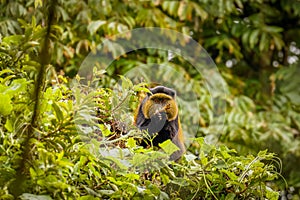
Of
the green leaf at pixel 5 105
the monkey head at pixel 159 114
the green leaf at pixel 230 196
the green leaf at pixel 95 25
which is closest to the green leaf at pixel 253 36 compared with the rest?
the green leaf at pixel 95 25

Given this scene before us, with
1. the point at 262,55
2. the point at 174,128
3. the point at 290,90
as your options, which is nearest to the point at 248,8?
the point at 262,55

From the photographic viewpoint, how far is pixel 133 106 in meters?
0.92

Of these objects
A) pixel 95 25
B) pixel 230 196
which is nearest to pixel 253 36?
pixel 95 25

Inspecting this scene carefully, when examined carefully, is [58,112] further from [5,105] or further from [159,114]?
[159,114]

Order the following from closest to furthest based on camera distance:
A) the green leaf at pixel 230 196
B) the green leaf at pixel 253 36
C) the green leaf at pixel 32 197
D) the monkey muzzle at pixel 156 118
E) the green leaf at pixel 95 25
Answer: the green leaf at pixel 32 197 → the green leaf at pixel 230 196 → the monkey muzzle at pixel 156 118 → the green leaf at pixel 95 25 → the green leaf at pixel 253 36

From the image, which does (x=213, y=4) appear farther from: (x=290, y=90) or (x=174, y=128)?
(x=174, y=128)

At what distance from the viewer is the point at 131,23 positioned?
2.69 meters

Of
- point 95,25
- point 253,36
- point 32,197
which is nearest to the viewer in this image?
point 32,197

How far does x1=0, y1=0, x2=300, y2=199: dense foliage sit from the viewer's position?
58 cm

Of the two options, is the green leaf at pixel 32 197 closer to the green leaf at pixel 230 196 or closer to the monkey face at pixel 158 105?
the green leaf at pixel 230 196

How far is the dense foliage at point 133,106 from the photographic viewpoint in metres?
0.58

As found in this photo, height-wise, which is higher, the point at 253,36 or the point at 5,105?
the point at 5,105

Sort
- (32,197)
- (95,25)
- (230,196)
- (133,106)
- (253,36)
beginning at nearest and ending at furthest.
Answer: (32,197) < (230,196) < (133,106) < (95,25) < (253,36)

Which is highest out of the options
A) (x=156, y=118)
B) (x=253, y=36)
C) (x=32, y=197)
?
(x=32, y=197)
